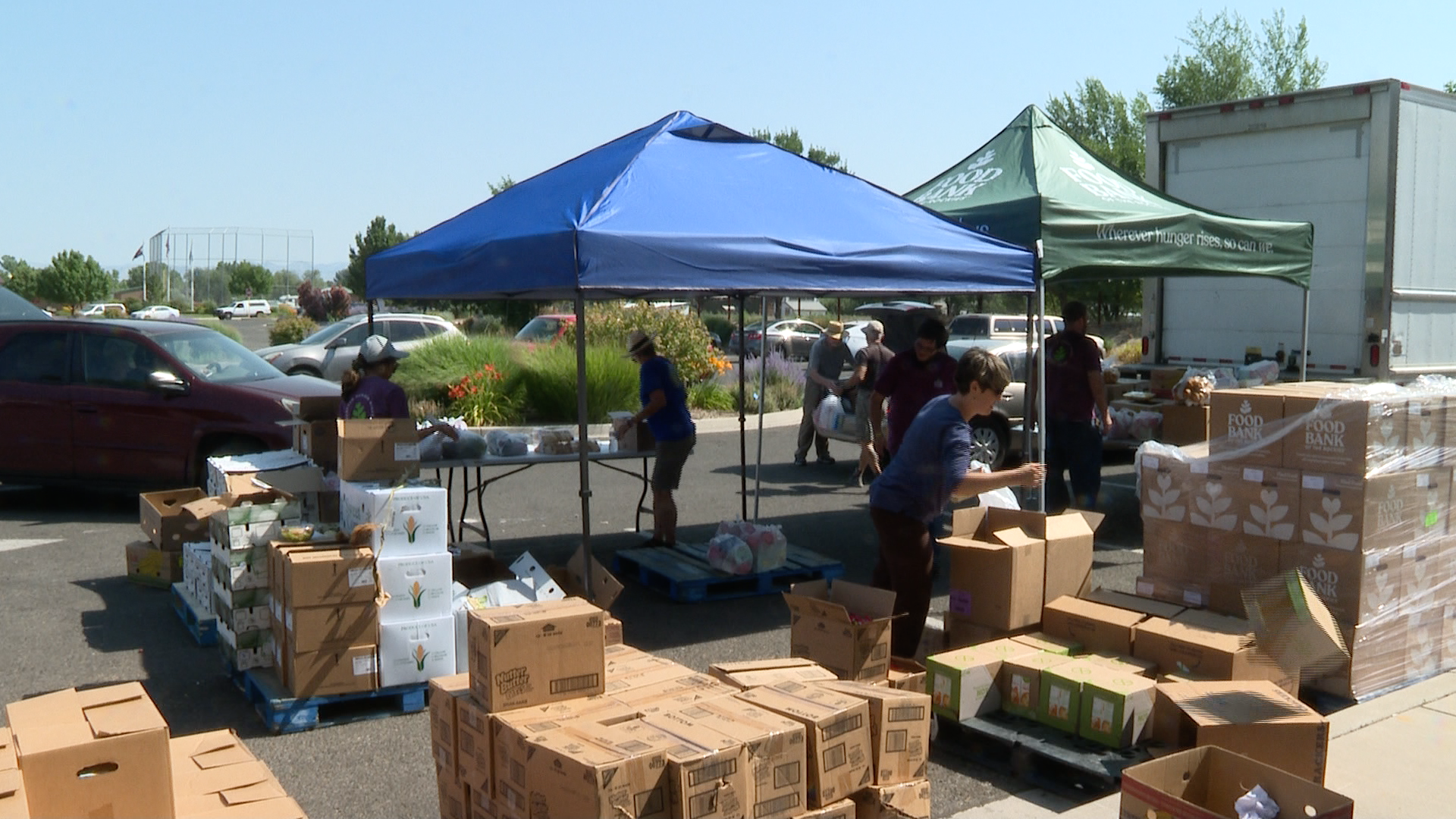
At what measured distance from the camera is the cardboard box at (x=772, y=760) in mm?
3369

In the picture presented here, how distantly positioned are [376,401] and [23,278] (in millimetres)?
83058

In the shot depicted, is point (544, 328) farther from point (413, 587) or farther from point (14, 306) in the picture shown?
point (413, 587)

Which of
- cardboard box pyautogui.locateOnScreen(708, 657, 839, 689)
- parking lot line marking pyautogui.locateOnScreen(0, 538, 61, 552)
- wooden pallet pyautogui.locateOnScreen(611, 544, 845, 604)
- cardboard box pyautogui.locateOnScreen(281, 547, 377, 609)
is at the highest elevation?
cardboard box pyautogui.locateOnScreen(281, 547, 377, 609)

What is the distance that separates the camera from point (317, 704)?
532 cm

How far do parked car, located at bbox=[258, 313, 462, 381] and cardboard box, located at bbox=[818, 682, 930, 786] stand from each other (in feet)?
52.4

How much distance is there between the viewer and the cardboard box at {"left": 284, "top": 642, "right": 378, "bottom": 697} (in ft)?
17.3

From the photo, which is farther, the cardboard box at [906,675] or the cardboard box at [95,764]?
the cardboard box at [906,675]

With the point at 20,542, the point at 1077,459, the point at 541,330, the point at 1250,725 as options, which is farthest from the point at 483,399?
the point at 1250,725

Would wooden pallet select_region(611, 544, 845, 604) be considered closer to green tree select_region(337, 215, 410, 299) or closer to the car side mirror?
the car side mirror

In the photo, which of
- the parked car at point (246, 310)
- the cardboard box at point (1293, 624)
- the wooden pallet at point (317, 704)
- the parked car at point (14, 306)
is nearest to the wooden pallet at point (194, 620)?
the wooden pallet at point (317, 704)

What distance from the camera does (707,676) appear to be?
4.15 metres

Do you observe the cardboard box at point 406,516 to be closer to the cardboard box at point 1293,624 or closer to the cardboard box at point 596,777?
the cardboard box at point 596,777

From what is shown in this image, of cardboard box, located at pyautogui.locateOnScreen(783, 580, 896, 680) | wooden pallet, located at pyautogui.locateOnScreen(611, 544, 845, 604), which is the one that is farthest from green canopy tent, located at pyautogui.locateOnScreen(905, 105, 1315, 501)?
cardboard box, located at pyautogui.locateOnScreen(783, 580, 896, 680)

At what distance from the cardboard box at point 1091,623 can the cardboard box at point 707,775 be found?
2.68 metres
